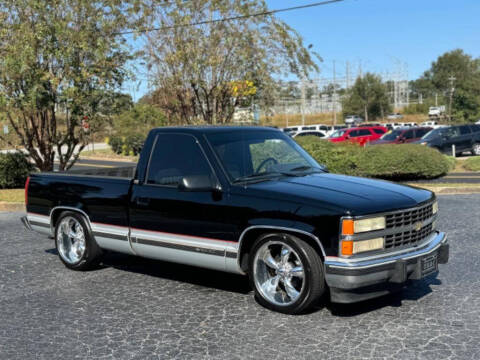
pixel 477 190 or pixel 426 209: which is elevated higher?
pixel 426 209

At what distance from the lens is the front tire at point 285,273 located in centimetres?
524

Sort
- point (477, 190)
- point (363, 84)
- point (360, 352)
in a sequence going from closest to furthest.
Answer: point (360, 352)
point (477, 190)
point (363, 84)

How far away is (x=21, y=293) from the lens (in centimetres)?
650

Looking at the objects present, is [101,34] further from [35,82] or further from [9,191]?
[9,191]

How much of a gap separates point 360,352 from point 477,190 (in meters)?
12.1

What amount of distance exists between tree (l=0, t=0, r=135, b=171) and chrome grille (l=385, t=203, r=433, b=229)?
39.2 ft

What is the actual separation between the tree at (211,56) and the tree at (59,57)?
11.4 ft

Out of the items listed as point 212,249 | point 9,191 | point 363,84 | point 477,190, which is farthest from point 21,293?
point 363,84

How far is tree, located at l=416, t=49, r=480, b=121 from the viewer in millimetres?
63906

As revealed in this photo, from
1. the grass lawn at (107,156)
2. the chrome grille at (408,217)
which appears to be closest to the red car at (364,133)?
the grass lawn at (107,156)

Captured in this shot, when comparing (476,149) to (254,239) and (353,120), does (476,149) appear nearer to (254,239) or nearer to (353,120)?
(254,239)

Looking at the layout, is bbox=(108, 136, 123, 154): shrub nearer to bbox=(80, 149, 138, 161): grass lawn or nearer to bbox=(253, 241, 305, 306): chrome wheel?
bbox=(80, 149, 138, 161): grass lawn

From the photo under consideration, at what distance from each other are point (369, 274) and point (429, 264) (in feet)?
2.73

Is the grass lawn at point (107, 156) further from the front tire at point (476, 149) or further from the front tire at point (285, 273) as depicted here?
the front tire at point (285, 273)
